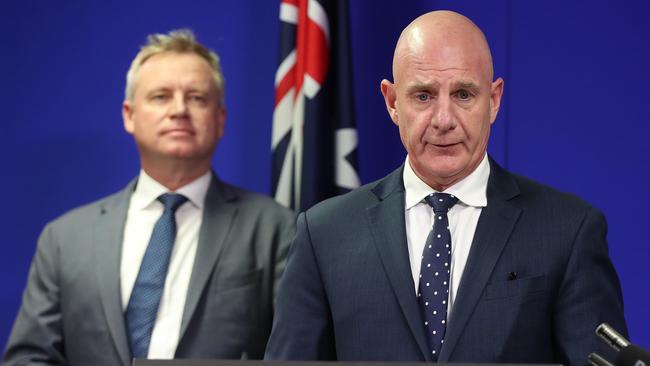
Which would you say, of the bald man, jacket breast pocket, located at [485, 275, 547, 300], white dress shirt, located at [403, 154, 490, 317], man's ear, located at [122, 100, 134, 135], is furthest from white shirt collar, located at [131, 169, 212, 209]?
jacket breast pocket, located at [485, 275, 547, 300]

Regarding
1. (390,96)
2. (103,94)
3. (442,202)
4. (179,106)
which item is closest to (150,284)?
(179,106)

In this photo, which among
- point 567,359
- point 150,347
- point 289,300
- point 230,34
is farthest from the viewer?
point 230,34

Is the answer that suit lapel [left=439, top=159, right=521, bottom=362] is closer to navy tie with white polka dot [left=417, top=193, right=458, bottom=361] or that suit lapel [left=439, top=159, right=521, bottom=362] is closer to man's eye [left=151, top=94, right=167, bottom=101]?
navy tie with white polka dot [left=417, top=193, right=458, bottom=361]

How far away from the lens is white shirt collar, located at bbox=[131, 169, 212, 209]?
3643mm

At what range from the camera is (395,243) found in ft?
7.77

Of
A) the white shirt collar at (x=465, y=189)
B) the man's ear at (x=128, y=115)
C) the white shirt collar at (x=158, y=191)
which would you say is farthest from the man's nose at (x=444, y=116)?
the man's ear at (x=128, y=115)

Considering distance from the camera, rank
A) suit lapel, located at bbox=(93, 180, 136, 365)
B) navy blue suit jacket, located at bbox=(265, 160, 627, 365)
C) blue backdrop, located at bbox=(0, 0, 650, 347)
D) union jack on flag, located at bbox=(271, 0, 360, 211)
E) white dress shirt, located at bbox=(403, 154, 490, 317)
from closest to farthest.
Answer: navy blue suit jacket, located at bbox=(265, 160, 627, 365) → white dress shirt, located at bbox=(403, 154, 490, 317) → suit lapel, located at bbox=(93, 180, 136, 365) → union jack on flag, located at bbox=(271, 0, 360, 211) → blue backdrop, located at bbox=(0, 0, 650, 347)

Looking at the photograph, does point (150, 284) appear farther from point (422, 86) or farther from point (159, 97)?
point (422, 86)

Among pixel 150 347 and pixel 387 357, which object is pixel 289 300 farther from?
pixel 150 347

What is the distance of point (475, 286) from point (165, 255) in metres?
1.45

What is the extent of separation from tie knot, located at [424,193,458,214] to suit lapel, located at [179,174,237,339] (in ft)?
3.97

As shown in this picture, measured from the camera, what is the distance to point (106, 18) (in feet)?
14.2

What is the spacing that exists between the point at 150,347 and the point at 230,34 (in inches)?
53.9

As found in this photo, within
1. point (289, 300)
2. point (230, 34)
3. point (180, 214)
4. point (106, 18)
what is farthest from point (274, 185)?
point (289, 300)
